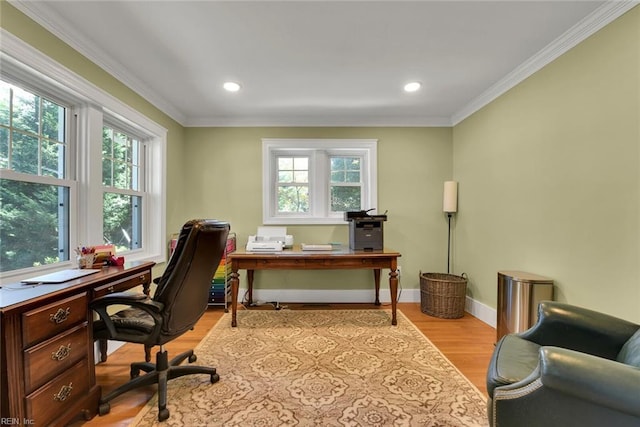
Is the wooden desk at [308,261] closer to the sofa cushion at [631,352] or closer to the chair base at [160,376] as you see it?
the chair base at [160,376]

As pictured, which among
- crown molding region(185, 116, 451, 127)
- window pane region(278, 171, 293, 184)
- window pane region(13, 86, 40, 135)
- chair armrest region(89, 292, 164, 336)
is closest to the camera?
chair armrest region(89, 292, 164, 336)

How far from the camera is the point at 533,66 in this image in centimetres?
217

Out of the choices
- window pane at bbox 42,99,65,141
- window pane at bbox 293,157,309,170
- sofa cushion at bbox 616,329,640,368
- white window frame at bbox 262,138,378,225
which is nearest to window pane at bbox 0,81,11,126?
window pane at bbox 42,99,65,141

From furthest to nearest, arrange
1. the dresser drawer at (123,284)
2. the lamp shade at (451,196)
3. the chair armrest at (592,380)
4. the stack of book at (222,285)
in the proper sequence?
the lamp shade at (451,196) → the stack of book at (222,285) → the dresser drawer at (123,284) → the chair armrest at (592,380)

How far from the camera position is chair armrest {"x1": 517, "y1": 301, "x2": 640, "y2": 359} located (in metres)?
1.27

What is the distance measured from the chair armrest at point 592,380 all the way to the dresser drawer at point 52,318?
78.3 inches

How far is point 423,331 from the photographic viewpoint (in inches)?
101

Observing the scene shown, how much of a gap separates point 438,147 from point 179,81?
300cm

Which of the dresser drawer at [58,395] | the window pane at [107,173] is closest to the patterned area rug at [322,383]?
the dresser drawer at [58,395]

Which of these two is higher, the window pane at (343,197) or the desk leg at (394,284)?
the window pane at (343,197)

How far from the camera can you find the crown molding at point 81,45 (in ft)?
5.08

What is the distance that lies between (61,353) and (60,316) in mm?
180

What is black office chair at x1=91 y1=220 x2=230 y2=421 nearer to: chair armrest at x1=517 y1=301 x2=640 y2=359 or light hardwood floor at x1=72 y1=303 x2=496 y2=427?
light hardwood floor at x1=72 y1=303 x2=496 y2=427

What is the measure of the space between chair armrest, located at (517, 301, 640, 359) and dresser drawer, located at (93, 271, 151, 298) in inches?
93.3
